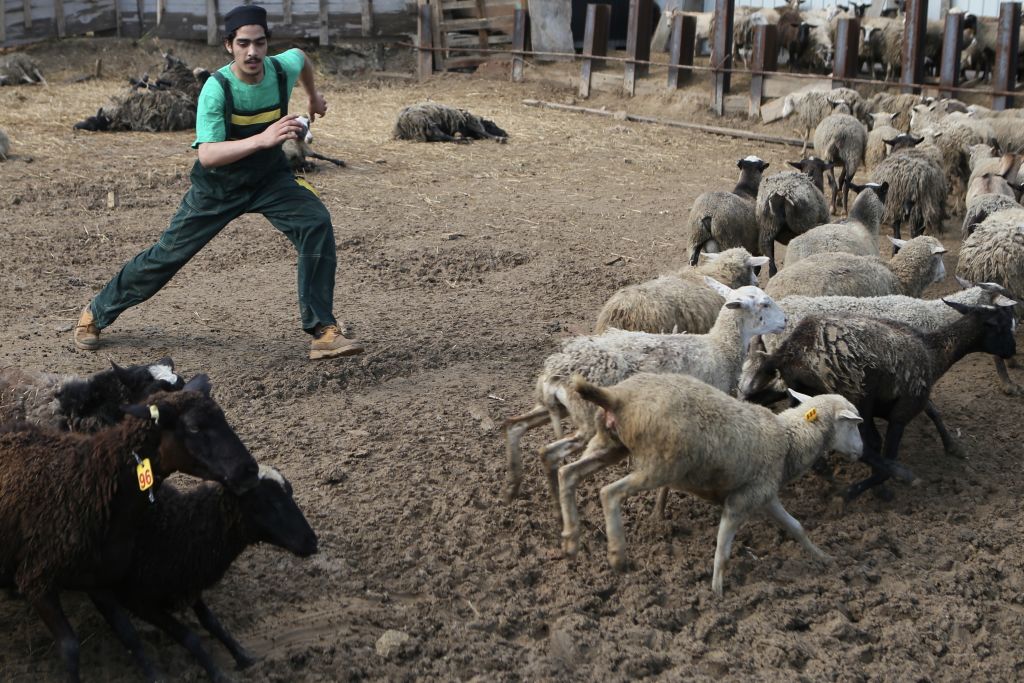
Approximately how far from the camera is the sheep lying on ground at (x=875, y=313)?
541cm

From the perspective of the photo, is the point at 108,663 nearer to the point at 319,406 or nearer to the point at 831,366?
the point at 319,406

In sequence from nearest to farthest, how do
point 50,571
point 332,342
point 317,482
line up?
point 50,571
point 317,482
point 332,342

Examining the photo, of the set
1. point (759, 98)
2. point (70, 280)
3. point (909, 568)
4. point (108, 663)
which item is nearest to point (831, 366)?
point (909, 568)

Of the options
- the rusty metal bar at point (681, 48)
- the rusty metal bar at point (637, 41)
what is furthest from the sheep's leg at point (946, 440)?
the rusty metal bar at point (637, 41)

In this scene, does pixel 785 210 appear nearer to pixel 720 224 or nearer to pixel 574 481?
pixel 720 224

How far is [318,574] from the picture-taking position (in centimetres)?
436

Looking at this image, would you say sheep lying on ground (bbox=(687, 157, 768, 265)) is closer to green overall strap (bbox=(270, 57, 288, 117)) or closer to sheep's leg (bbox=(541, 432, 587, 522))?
green overall strap (bbox=(270, 57, 288, 117))

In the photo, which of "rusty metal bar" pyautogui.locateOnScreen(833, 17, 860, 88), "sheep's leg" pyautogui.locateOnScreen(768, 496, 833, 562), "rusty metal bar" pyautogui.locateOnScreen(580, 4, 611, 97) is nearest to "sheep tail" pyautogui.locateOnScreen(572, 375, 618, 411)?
"sheep's leg" pyautogui.locateOnScreen(768, 496, 833, 562)

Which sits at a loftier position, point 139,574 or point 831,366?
point 831,366

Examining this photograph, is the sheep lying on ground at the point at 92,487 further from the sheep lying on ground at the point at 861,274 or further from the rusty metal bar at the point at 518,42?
the rusty metal bar at the point at 518,42

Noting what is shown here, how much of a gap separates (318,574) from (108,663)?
86cm

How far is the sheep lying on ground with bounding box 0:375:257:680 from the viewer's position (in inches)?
142

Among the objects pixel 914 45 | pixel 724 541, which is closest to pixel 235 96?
pixel 724 541

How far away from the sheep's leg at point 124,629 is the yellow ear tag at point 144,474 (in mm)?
421
